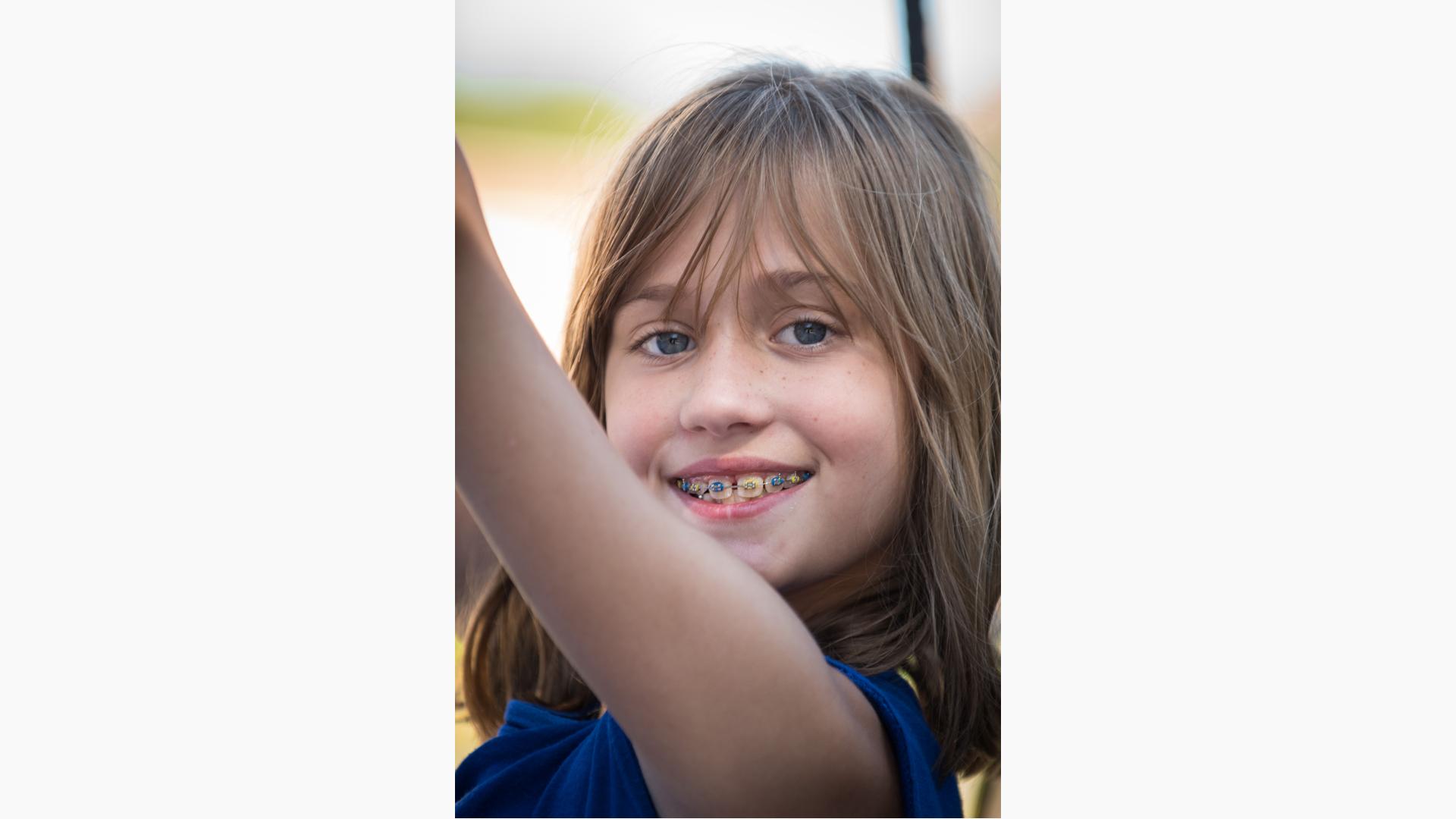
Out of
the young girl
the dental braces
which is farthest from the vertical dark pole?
the dental braces

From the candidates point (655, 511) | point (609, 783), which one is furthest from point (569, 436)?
point (609, 783)

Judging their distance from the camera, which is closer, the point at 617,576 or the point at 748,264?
the point at 617,576

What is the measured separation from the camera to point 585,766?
590 mm

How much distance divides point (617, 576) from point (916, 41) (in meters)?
0.38

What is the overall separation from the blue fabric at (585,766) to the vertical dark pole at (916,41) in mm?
330

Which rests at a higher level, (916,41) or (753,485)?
(916,41)

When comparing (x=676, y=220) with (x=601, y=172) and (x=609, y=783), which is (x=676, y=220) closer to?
(x=601, y=172)

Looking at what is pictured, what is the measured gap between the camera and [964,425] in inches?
25.2

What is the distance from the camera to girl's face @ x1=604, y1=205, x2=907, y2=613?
599 millimetres

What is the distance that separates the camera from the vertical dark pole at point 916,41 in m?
0.65

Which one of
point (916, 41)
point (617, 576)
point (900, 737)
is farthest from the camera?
point (916, 41)

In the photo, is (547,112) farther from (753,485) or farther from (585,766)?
(585,766)

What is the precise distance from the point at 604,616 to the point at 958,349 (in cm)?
29

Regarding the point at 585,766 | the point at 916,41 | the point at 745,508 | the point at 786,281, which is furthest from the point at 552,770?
the point at 916,41
